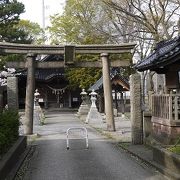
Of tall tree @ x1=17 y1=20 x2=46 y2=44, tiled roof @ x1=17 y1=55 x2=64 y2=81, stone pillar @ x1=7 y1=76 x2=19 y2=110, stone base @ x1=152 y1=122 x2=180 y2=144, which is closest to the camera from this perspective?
stone base @ x1=152 y1=122 x2=180 y2=144

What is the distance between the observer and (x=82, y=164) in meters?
11.5

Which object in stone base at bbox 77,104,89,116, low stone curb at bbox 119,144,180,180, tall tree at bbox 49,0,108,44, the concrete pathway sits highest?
tall tree at bbox 49,0,108,44

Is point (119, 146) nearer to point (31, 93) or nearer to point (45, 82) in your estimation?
point (31, 93)

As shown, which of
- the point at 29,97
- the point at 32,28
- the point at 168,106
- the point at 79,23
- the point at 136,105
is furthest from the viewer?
the point at 32,28

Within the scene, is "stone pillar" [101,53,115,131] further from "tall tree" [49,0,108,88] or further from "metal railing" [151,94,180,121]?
"tall tree" [49,0,108,88]

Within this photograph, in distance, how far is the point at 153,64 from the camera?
13648 mm

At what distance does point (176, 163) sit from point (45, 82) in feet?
142

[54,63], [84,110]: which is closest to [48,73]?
[84,110]

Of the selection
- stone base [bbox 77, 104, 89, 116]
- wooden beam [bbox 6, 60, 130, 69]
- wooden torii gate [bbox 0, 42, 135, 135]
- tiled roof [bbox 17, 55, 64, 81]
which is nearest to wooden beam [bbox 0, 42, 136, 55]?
wooden torii gate [bbox 0, 42, 135, 135]

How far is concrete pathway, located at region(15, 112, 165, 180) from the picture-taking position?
32.2 ft

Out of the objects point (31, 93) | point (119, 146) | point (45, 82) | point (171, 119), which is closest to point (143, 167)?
point (171, 119)

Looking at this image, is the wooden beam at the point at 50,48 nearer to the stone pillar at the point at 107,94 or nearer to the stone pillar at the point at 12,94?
the stone pillar at the point at 107,94

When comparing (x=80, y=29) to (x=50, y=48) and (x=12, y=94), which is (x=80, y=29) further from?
(x=12, y=94)

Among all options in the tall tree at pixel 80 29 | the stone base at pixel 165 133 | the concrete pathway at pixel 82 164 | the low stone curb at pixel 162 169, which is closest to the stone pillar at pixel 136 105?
the stone base at pixel 165 133
